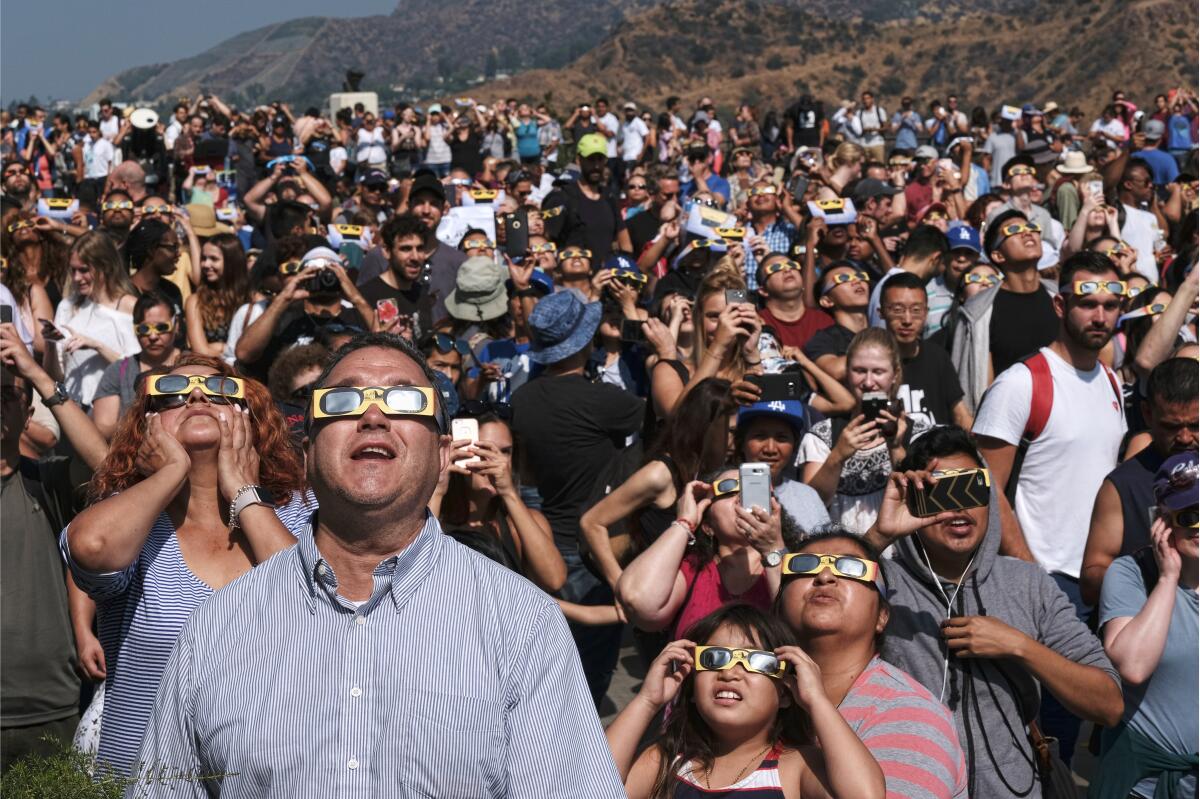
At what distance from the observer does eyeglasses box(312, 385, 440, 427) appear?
254cm

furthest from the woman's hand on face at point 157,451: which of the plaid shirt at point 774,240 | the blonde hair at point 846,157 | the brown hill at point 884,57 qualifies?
the brown hill at point 884,57

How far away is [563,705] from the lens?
7.89 feet

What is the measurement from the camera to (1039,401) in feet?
18.4

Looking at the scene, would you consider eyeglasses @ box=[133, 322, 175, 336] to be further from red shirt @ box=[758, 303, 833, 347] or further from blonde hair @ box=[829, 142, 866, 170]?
blonde hair @ box=[829, 142, 866, 170]

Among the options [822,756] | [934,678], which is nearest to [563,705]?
[822,756]

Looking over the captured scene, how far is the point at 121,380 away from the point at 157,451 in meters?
3.20

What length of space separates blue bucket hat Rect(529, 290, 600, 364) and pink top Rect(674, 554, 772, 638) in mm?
2044

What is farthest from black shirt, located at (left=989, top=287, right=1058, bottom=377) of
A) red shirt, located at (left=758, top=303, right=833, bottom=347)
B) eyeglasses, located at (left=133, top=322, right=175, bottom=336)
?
eyeglasses, located at (left=133, top=322, right=175, bottom=336)

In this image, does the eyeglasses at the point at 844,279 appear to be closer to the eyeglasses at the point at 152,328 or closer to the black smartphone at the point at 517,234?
the black smartphone at the point at 517,234

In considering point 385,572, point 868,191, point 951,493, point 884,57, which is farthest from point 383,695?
point 884,57

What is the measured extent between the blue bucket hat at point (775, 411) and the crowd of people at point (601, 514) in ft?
0.05

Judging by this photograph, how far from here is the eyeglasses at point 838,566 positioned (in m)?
3.67

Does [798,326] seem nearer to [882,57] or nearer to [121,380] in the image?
[121,380]

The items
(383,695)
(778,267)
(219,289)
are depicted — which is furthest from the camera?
(219,289)
